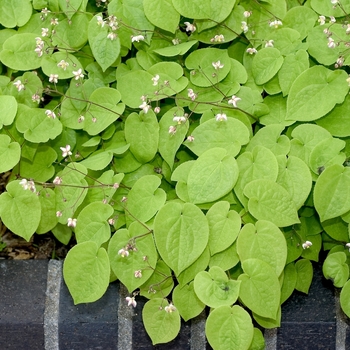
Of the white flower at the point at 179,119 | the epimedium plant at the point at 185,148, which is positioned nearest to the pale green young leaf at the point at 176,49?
the epimedium plant at the point at 185,148

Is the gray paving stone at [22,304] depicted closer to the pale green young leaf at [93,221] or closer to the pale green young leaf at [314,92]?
the pale green young leaf at [93,221]

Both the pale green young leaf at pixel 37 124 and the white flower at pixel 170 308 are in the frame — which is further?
the pale green young leaf at pixel 37 124

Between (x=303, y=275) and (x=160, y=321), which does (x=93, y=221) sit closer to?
(x=160, y=321)

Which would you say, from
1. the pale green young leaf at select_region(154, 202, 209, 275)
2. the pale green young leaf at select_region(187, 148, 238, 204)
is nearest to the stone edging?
the pale green young leaf at select_region(154, 202, 209, 275)

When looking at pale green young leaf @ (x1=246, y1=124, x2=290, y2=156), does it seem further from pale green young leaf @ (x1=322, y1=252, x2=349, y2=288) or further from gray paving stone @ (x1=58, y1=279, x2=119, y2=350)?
gray paving stone @ (x1=58, y1=279, x2=119, y2=350)

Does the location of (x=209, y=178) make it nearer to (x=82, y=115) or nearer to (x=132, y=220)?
(x=132, y=220)

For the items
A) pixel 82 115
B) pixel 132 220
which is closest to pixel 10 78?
pixel 82 115
